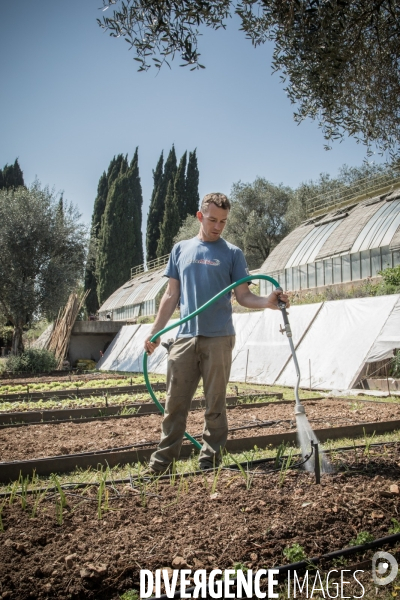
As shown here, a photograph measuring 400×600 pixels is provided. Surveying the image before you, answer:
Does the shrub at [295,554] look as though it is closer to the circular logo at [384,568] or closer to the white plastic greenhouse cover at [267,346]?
the circular logo at [384,568]

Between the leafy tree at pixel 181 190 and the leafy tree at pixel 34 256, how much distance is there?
724 inches

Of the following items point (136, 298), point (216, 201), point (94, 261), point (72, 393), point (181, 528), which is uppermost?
point (94, 261)

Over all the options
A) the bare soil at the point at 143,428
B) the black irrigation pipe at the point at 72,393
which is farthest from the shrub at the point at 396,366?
the black irrigation pipe at the point at 72,393

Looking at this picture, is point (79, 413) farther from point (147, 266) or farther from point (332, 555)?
point (147, 266)

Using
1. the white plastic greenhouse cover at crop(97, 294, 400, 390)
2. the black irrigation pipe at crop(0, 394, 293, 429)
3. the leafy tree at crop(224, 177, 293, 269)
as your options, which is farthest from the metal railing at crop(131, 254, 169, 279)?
the black irrigation pipe at crop(0, 394, 293, 429)

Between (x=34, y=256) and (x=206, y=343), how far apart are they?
1819cm

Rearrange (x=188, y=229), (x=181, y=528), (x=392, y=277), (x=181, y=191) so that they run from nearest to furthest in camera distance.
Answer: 1. (x=181, y=528)
2. (x=392, y=277)
3. (x=188, y=229)
4. (x=181, y=191)

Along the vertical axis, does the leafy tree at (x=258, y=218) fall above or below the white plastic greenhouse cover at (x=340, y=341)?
above

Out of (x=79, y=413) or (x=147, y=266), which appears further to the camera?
(x=147, y=266)

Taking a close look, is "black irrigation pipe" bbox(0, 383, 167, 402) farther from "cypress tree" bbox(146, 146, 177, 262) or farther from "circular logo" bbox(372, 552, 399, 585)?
"cypress tree" bbox(146, 146, 177, 262)

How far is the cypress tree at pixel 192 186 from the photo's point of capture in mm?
40341

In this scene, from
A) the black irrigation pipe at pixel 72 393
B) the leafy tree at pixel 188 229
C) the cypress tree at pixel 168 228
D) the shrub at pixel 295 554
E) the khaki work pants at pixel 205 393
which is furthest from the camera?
the cypress tree at pixel 168 228

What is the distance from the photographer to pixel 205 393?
3674mm

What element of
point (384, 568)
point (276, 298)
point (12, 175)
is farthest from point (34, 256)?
Result: point (12, 175)
